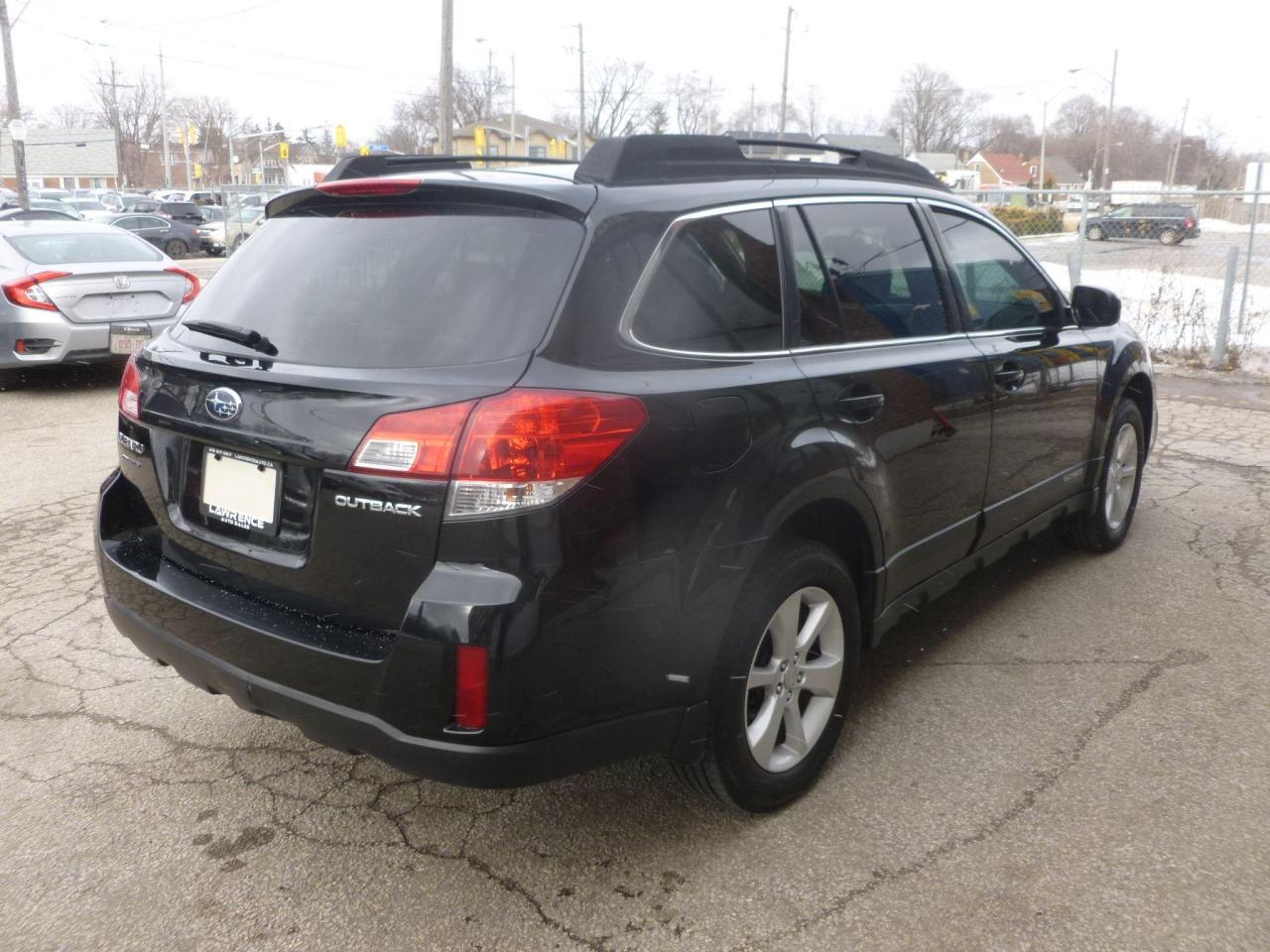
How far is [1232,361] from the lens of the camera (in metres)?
10.7

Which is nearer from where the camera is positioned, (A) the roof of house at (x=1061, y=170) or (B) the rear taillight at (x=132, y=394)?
(B) the rear taillight at (x=132, y=394)

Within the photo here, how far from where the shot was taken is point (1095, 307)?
14.3ft

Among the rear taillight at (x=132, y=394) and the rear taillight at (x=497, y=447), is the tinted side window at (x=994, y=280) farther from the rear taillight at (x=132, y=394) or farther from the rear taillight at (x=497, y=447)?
the rear taillight at (x=132, y=394)

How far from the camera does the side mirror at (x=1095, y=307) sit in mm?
4336

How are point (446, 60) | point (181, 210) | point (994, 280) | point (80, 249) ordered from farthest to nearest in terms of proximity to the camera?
point (181, 210)
point (446, 60)
point (80, 249)
point (994, 280)

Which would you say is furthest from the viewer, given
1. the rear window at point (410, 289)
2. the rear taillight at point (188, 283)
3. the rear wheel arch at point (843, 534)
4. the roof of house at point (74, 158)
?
the roof of house at point (74, 158)

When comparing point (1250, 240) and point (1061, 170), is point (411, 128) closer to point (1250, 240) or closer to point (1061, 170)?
point (1061, 170)

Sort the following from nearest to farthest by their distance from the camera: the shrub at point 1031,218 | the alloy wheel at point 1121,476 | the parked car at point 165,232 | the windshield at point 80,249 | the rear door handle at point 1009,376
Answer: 1. the rear door handle at point 1009,376
2. the alloy wheel at point 1121,476
3. the windshield at point 80,249
4. the shrub at point 1031,218
5. the parked car at point 165,232

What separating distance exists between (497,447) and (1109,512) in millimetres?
3769

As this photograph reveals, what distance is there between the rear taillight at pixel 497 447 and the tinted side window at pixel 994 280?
198cm

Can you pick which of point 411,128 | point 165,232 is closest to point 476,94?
point 411,128

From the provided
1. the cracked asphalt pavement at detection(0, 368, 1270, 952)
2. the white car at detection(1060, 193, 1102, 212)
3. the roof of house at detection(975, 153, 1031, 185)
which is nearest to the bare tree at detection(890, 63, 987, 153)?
the roof of house at detection(975, 153, 1031, 185)

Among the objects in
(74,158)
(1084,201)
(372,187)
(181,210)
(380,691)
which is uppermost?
(74,158)

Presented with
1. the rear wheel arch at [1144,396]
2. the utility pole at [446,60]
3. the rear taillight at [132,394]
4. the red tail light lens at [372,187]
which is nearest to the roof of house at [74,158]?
the utility pole at [446,60]
